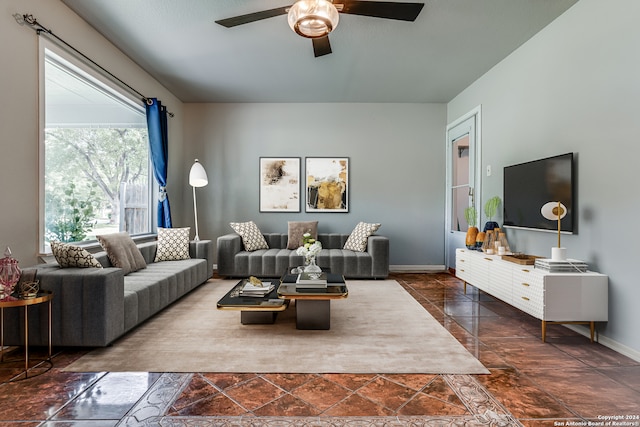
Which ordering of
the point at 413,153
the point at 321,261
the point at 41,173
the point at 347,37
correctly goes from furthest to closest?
the point at 413,153
the point at 321,261
the point at 347,37
the point at 41,173

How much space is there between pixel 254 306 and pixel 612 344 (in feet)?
9.20

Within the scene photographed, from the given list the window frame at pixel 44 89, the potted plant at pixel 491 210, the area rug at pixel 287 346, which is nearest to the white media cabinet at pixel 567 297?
the area rug at pixel 287 346

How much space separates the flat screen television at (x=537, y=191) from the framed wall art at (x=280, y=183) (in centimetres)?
324

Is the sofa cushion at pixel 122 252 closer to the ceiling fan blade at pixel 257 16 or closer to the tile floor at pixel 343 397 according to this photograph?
the tile floor at pixel 343 397

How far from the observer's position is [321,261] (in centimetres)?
495

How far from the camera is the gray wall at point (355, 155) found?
5.84 meters

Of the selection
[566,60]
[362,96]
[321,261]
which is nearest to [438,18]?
[566,60]

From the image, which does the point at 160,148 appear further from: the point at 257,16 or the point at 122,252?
the point at 257,16

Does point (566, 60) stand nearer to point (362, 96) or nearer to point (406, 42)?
point (406, 42)

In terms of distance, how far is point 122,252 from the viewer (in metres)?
3.37

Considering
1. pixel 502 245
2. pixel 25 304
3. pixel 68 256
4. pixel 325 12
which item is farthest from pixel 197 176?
pixel 502 245

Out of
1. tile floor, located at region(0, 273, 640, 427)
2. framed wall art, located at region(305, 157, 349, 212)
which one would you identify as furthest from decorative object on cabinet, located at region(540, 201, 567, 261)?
framed wall art, located at region(305, 157, 349, 212)

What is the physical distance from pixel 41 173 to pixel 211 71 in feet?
7.99

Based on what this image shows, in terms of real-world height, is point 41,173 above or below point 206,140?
below
